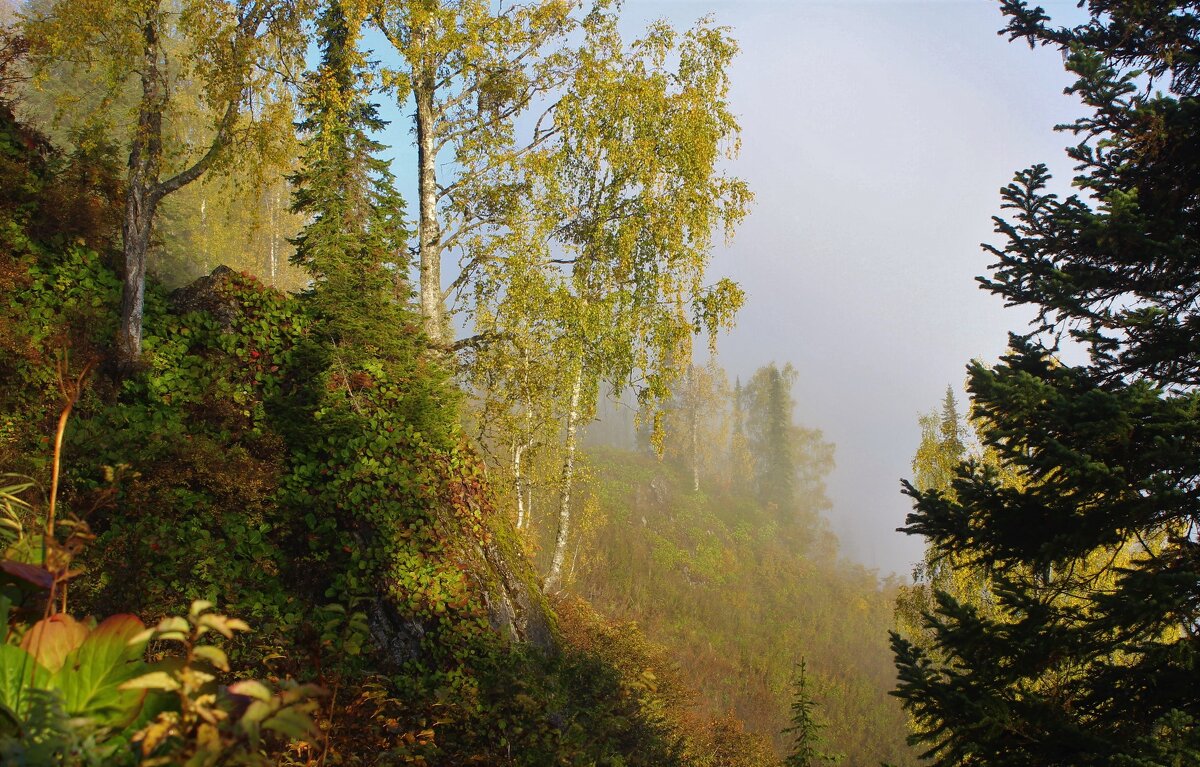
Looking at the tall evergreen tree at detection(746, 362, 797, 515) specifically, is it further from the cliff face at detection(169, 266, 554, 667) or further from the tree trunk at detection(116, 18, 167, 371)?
the tree trunk at detection(116, 18, 167, 371)

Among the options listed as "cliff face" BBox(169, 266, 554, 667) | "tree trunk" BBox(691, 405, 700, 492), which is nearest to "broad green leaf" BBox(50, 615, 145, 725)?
"cliff face" BBox(169, 266, 554, 667)

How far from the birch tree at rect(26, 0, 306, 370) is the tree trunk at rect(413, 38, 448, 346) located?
185 centimetres

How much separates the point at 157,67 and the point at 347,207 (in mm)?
2687

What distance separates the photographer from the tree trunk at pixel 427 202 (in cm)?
927

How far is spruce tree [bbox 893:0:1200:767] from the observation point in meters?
3.89

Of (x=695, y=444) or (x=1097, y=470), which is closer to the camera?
(x=1097, y=470)

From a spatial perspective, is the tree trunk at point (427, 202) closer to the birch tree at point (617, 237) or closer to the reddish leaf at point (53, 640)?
the birch tree at point (617, 237)

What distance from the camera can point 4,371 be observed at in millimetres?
6508

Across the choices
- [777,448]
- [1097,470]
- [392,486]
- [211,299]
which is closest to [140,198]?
[211,299]

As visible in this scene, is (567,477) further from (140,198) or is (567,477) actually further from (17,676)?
(17,676)

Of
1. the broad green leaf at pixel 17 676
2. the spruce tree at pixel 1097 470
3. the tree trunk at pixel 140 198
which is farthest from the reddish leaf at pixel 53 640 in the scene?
the tree trunk at pixel 140 198

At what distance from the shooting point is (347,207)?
26.7 feet

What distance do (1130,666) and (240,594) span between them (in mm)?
7425

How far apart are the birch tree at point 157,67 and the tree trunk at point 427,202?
1850 millimetres
